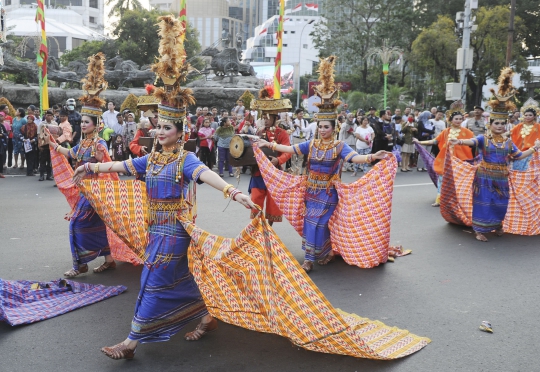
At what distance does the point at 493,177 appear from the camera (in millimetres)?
7785

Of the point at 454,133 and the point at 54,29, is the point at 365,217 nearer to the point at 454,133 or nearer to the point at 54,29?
the point at 454,133

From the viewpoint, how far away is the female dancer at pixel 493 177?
7.71m

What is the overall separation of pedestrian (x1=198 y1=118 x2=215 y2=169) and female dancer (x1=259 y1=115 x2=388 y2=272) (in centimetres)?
875

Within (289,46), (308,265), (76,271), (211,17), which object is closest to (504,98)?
(308,265)

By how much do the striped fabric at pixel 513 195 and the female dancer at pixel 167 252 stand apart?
5176 mm

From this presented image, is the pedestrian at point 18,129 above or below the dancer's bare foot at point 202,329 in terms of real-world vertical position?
above

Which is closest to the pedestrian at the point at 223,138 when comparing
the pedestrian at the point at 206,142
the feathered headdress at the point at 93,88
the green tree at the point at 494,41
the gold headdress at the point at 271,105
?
the pedestrian at the point at 206,142

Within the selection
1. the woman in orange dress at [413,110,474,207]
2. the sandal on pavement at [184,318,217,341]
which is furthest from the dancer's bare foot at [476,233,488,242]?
the sandal on pavement at [184,318,217,341]

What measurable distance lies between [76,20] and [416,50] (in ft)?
186

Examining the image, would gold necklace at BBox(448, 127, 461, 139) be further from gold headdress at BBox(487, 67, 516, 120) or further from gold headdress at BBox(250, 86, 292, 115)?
gold headdress at BBox(250, 86, 292, 115)

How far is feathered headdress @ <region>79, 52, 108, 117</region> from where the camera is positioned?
19.7 ft

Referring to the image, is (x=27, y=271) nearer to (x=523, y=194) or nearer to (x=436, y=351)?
(x=436, y=351)

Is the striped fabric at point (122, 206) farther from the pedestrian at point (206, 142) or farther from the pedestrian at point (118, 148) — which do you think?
the pedestrian at point (206, 142)

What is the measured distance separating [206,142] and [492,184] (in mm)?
8764
